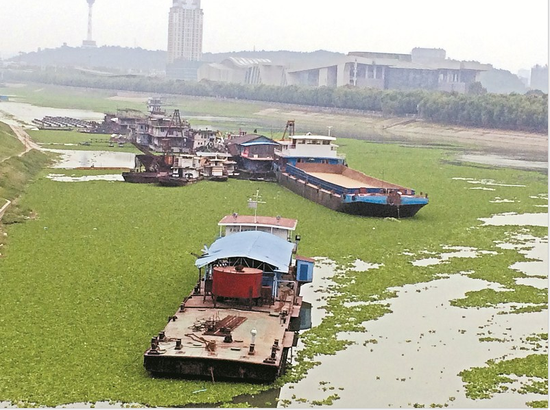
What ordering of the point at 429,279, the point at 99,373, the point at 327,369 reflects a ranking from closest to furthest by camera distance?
the point at 99,373, the point at 327,369, the point at 429,279

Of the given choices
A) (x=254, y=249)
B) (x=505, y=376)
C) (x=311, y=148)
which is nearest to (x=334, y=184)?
(x=311, y=148)

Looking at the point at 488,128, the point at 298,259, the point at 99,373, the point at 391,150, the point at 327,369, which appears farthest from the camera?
the point at 488,128

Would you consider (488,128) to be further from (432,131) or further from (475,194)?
(475,194)

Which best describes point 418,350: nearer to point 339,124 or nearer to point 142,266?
point 142,266

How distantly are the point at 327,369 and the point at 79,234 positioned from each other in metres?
14.9

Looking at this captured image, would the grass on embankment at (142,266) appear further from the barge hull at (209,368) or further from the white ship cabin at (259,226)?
the white ship cabin at (259,226)

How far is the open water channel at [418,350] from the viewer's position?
16.4 metres

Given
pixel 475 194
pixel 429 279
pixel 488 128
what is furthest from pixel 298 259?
pixel 488 128

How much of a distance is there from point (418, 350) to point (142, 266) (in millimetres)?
9594

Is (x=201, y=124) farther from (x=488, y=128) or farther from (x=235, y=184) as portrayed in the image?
(x=235, y=184)

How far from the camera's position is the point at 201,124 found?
106 meters

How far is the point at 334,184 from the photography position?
1640 inches

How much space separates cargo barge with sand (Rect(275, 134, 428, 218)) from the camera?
37.8m

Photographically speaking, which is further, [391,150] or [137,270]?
[391,150]
